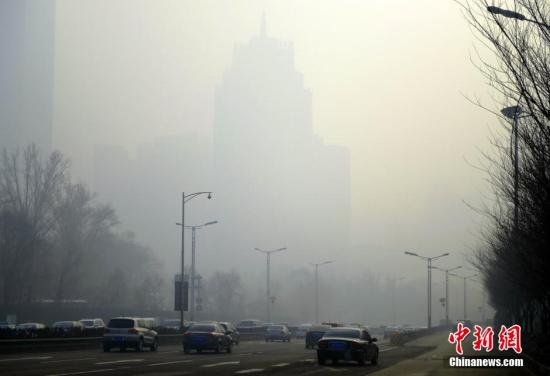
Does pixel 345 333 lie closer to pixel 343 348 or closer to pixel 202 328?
pixel 343 348

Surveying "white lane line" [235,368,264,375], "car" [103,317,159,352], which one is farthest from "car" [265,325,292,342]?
"white lane line" [235,368,264,375]

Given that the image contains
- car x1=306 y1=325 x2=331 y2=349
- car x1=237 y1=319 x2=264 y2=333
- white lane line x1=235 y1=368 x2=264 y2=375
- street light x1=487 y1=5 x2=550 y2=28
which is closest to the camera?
street light x1=487 y1=5 x2=550 y2=28

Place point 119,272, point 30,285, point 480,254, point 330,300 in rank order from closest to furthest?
1. point 480,254
2. point 30,285
3. point 119,272
4. point 330,300

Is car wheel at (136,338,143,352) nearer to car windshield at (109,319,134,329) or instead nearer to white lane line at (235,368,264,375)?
car windshield at (109,319,134,329)

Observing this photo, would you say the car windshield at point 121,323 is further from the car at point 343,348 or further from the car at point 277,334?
the car at point 277,334

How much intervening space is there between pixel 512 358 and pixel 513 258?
4837 millimetres

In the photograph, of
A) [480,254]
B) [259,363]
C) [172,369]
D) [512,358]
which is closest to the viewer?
[172,369]

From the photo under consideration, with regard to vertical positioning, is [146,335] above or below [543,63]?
below

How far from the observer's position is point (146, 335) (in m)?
48.1

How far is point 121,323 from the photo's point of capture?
151ft

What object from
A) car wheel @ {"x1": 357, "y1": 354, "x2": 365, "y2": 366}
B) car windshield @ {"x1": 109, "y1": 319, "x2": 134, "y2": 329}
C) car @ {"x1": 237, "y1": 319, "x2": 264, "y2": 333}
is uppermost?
car windshield @ {"x1": 109, "y1": 319, "x2": 134, "y2": 329}

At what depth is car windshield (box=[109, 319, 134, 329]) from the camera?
46.1 m

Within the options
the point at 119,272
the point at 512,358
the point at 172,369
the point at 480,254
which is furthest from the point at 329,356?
the point at 119,272

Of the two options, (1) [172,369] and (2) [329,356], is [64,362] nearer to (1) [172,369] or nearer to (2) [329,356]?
(1) [172,369]
